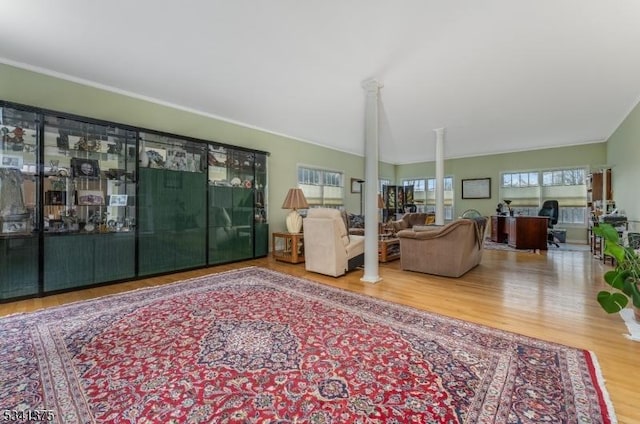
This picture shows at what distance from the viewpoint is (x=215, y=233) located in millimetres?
4848

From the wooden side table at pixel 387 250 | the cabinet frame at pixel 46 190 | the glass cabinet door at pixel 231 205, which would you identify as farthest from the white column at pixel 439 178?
→ the cabinet frame at pixel 46 190

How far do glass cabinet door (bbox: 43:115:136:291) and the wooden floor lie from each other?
310mm

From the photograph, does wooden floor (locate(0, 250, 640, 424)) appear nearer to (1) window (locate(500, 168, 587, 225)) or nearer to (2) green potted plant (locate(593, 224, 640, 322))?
(2) green potted plant (locate(593, 224, 640, 322))

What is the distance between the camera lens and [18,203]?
3.14 meters

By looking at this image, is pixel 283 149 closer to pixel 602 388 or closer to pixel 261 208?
pixel 261 208

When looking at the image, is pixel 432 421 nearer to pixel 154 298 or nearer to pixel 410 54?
pixel 154 298

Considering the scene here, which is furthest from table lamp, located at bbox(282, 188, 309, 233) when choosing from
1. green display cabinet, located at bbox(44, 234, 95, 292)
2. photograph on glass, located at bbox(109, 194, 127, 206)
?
green display cabinet, located at bbox(44, 234, 95, 292)

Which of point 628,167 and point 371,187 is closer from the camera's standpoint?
point 371,187

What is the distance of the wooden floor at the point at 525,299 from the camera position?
190cm

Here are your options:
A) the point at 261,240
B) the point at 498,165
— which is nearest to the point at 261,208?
the point at 261,240

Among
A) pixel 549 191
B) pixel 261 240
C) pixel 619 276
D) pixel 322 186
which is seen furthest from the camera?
pixel 549 191

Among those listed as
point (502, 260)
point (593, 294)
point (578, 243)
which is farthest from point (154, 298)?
point (578, 243)

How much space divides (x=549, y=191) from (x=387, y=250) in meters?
6.09

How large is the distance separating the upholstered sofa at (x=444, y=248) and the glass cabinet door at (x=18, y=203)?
4689mm
